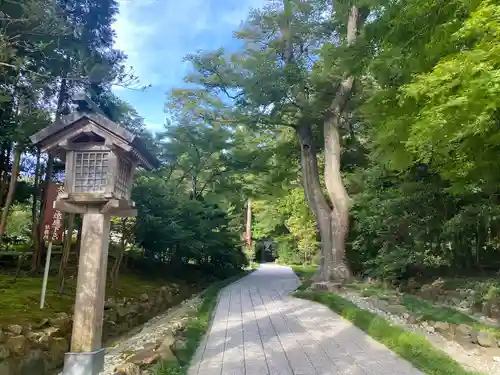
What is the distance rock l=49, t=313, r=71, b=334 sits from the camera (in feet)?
21.4

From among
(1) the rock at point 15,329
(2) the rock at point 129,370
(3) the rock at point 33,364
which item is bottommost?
(3) the rock at point 33,364

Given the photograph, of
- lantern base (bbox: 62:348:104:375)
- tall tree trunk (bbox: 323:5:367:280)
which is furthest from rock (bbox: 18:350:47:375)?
tall tree trunk (bbox: 323:5:367:280)

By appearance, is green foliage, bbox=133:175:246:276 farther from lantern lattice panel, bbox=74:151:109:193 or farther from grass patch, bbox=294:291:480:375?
lantern lattice panel, bbox=74:151:109:193

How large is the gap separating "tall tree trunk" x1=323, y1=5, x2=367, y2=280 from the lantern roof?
31.4 ft

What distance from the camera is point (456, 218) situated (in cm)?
977

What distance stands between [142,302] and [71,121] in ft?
21.9

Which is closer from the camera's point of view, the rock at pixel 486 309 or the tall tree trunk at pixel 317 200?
the rock at pixel 486 309

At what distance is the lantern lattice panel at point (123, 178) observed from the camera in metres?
4.93

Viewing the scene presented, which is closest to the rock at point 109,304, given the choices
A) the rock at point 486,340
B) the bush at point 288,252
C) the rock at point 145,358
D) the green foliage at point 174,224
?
the green foliage at point 174,224

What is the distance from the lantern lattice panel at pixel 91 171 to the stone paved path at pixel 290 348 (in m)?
2.46

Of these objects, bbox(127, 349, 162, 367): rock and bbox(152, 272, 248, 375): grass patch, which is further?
bbox(127, 349, 162, 367): rock

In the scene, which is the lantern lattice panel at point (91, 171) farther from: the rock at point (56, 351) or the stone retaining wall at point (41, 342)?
the rock at point (56, 351)

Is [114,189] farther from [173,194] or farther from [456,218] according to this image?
[173,194]

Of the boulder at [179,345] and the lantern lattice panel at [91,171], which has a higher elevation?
the lantern lattice panel at [91,171]
